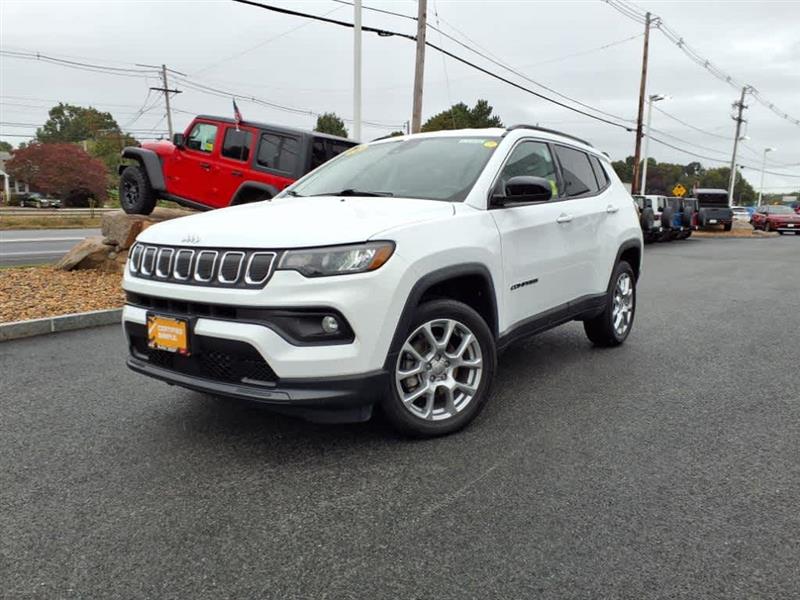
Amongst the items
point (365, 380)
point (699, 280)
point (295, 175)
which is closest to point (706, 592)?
point (365, 380)

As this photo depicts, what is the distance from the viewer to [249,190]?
10516 millimetres

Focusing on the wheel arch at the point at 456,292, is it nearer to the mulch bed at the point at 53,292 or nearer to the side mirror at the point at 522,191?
the side mirror at the point at 522,191

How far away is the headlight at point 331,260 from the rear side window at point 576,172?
239 centimetres

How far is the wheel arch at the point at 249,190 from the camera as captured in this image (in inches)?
408

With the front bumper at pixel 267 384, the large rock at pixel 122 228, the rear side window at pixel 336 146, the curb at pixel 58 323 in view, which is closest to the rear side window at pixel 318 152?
the rear side window at pixel 336 146

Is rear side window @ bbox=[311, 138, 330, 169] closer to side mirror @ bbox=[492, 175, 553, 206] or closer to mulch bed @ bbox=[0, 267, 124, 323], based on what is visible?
mulch bed @ bbox=[0, 267, 124, 323]

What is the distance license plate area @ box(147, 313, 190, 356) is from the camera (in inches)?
Result: 125

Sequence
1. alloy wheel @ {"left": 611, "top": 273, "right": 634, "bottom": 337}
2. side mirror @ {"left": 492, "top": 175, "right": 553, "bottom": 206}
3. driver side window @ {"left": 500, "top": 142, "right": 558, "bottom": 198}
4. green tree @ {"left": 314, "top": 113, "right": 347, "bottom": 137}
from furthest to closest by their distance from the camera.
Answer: green tree @ {"left": 314, "top": 113, "right": 347, "bottom": 137} < alloy wheel @ {"left": 611, "top": 273, "right": 634, "bottom": 337} < driver side window @ {"left": 500, "top": 142, "right": 558, "bottom": 198} < side mirror @ {"left": 492, "top": 175, "right": 553, "bottom": 206}

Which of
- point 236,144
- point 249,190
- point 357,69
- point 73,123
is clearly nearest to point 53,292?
point 249,190

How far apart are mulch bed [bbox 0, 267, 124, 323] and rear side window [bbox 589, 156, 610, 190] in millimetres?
5439

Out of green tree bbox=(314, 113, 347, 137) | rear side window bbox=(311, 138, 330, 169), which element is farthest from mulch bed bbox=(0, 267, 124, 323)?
green tree bbox=(314, 113, 347, 137)

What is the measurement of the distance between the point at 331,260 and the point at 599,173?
3437mm

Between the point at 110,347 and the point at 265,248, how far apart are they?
353 centimetres

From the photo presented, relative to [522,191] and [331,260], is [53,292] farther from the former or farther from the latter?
[522,191]
